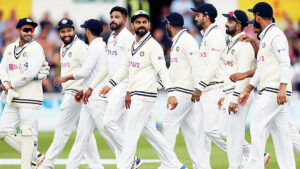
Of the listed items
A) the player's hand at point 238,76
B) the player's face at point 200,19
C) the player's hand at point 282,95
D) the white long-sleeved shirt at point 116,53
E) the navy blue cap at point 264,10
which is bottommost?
the player's hand at point 282,95

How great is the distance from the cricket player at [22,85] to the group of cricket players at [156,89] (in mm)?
15

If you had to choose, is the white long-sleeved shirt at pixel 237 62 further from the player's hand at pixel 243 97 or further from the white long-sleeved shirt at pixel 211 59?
the player's hand at pixel 243 97

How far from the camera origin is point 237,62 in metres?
11.1

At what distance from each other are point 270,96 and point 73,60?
149 inches

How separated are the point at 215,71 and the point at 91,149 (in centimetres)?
252

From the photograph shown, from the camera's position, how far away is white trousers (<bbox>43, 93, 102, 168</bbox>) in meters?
11.5

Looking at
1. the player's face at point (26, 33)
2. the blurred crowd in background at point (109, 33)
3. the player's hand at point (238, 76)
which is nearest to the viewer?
the player's hand at point (238, 76)

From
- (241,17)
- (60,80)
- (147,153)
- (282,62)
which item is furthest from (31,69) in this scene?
(147,153)

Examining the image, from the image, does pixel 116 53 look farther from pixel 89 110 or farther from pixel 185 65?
pixel 185 65

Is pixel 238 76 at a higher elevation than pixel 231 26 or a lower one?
lower

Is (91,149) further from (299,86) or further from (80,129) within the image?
(299,86)

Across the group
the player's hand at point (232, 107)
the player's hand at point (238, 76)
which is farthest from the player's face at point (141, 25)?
the player's hand at point (232, 107)

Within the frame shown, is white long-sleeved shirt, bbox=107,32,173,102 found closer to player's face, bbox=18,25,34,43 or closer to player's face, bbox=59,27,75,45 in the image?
player's face, bbox=18,25,34,43

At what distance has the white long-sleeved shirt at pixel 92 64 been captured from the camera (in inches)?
450
